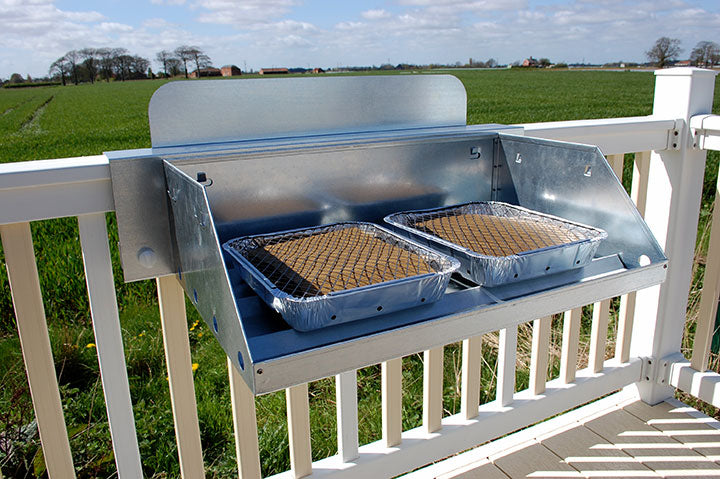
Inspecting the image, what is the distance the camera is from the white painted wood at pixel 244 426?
4.65 ft

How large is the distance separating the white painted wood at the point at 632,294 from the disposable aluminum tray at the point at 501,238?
918mm

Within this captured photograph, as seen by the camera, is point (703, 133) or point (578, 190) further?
point (703, 133)

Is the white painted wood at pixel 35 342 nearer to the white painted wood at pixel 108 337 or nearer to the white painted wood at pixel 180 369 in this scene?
the white painted wood at pixel 108 337

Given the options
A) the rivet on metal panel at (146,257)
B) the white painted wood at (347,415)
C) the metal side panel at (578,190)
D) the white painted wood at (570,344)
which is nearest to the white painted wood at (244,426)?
the white painted wood at (347,415)

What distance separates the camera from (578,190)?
1.30 metres

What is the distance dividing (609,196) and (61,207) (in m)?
1.14

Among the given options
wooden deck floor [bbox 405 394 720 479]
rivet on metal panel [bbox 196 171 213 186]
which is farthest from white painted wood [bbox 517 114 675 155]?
wooden deck floor [bbox 405 394 720 479]

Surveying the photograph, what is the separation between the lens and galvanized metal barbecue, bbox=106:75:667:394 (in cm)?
89

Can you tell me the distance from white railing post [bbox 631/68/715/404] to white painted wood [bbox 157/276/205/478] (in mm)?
1708

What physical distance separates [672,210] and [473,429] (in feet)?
3.54

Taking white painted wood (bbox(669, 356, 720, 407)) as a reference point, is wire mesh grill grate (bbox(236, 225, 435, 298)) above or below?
above

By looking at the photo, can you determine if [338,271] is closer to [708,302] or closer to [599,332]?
[599,332]

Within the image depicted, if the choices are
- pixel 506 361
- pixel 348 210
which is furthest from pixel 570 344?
pixel 348 210

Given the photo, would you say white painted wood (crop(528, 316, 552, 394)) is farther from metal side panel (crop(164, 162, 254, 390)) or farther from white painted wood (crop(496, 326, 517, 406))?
metal side panel (crop(164, 162, 254, 390))
